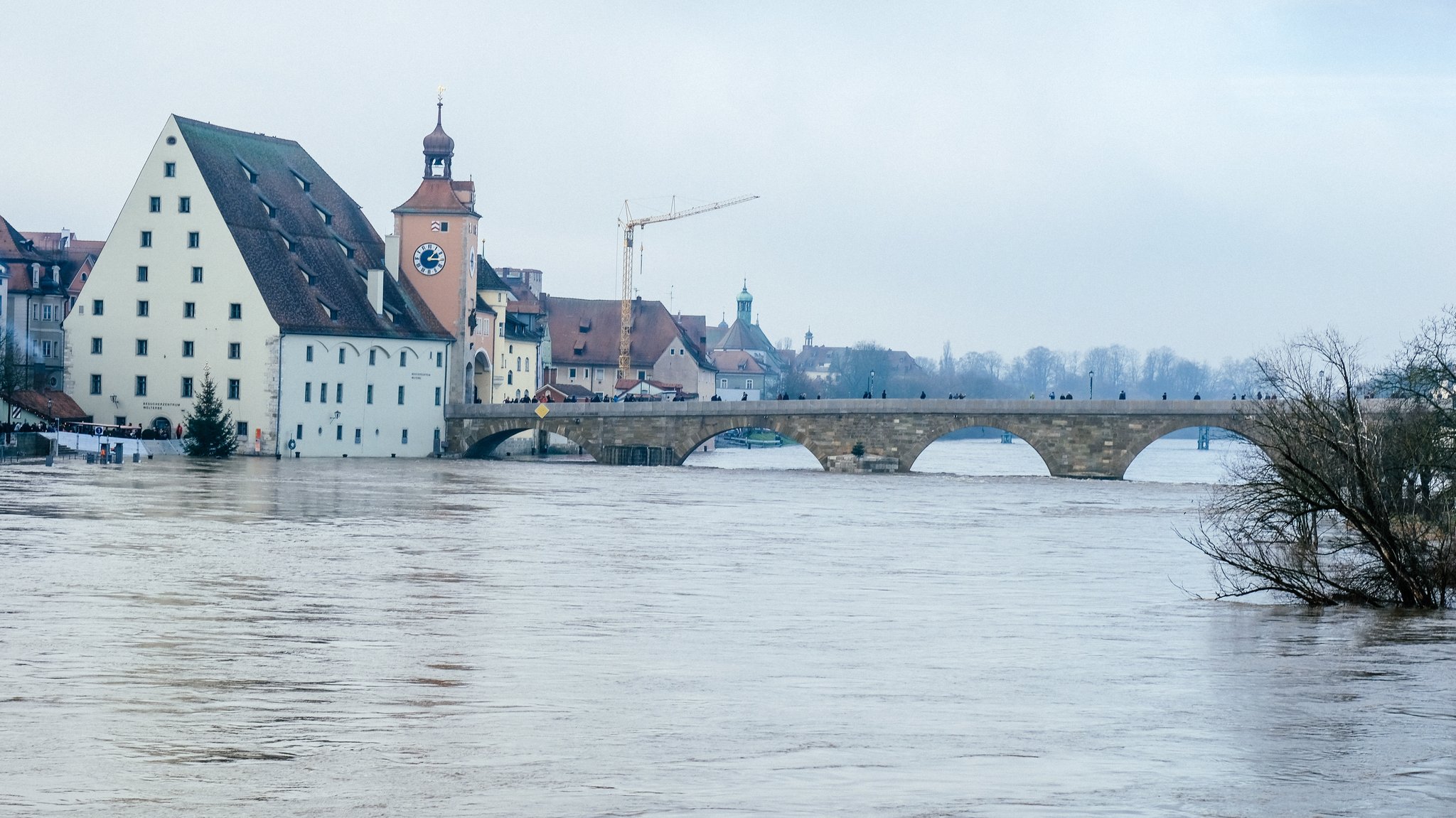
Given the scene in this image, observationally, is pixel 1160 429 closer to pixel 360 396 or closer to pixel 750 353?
pixel 360 396

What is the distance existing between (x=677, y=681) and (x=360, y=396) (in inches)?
2390

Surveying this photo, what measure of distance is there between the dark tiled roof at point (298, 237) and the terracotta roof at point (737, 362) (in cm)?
9722

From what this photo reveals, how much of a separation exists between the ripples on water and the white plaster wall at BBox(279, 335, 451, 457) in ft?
124

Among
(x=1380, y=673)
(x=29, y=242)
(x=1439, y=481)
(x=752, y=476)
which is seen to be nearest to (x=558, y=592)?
(x=1380, y=673)

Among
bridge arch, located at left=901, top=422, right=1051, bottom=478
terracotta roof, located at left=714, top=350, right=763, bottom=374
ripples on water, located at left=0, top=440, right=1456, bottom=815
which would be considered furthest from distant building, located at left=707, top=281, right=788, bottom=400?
ripples on water, located at left=0, top=440, right=1456, bottom=815

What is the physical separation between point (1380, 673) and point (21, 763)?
11.3 metres

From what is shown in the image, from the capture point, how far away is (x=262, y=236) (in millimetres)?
72500

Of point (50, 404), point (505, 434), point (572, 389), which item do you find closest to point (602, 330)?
point (572, 389)

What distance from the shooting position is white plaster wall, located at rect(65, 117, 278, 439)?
70875mm

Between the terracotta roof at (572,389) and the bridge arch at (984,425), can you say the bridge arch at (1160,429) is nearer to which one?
the bridge arch at (984,425)

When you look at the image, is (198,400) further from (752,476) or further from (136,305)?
(752,476)

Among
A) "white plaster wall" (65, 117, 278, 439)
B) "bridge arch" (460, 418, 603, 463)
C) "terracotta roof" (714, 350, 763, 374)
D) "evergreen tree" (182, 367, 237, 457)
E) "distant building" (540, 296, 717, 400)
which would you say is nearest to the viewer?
"evergreen tree" (182, 367, 237, 457)

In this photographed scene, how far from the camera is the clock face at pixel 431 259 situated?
3194 inches

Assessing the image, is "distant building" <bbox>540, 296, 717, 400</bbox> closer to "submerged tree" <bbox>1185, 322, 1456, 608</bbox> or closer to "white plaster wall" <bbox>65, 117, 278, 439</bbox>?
"white plaster wall" <bbox>65, 117, 278, 439</bbox>
